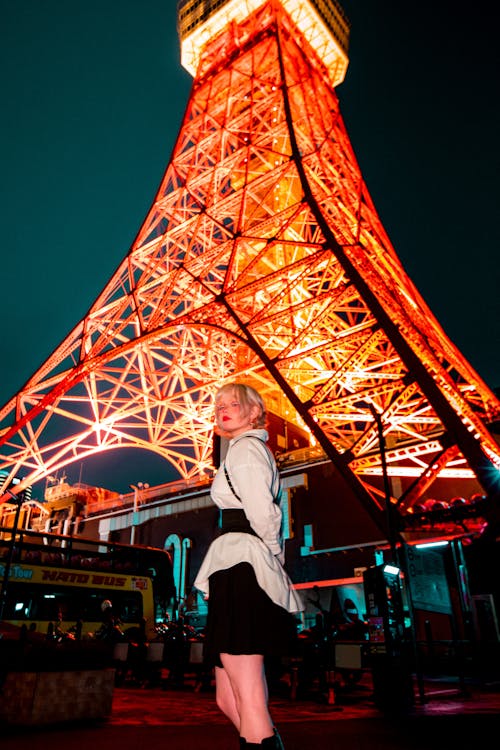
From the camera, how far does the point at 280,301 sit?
2036 cm

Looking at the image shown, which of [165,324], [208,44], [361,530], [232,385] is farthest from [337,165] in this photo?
[232,385]

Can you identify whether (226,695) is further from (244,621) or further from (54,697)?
(54,697)

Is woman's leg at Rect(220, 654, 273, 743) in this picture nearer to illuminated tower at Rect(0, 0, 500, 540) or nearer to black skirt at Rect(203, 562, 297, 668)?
black skirt at Rect(203, 562, 297, 668)

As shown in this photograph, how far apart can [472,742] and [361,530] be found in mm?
17913

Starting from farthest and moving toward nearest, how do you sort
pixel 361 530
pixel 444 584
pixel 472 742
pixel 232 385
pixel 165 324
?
pixel 361 530, pixel 165 324, pixel 444 584, pixel 472 742, pixel 232 385

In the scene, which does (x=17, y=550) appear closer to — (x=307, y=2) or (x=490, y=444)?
(x=490, y=444)

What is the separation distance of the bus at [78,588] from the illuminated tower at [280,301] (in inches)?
142

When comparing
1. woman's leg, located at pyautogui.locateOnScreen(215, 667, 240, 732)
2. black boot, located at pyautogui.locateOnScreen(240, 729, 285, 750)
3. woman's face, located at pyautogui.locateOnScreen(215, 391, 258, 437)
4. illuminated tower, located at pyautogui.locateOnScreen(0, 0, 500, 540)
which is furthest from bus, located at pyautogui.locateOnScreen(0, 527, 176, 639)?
black boot, located at pyautogui.locateOnScreen(240, 729, 285, 750)

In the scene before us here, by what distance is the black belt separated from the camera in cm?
248

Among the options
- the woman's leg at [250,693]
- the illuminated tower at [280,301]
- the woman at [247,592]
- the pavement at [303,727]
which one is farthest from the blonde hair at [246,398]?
the illuminated tower at [280,301]

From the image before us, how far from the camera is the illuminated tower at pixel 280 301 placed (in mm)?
14617

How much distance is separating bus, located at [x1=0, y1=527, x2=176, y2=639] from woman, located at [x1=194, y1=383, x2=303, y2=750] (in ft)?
33.9

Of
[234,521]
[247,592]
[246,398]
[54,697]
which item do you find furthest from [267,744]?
[54,697]

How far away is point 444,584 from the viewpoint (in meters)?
9.05
